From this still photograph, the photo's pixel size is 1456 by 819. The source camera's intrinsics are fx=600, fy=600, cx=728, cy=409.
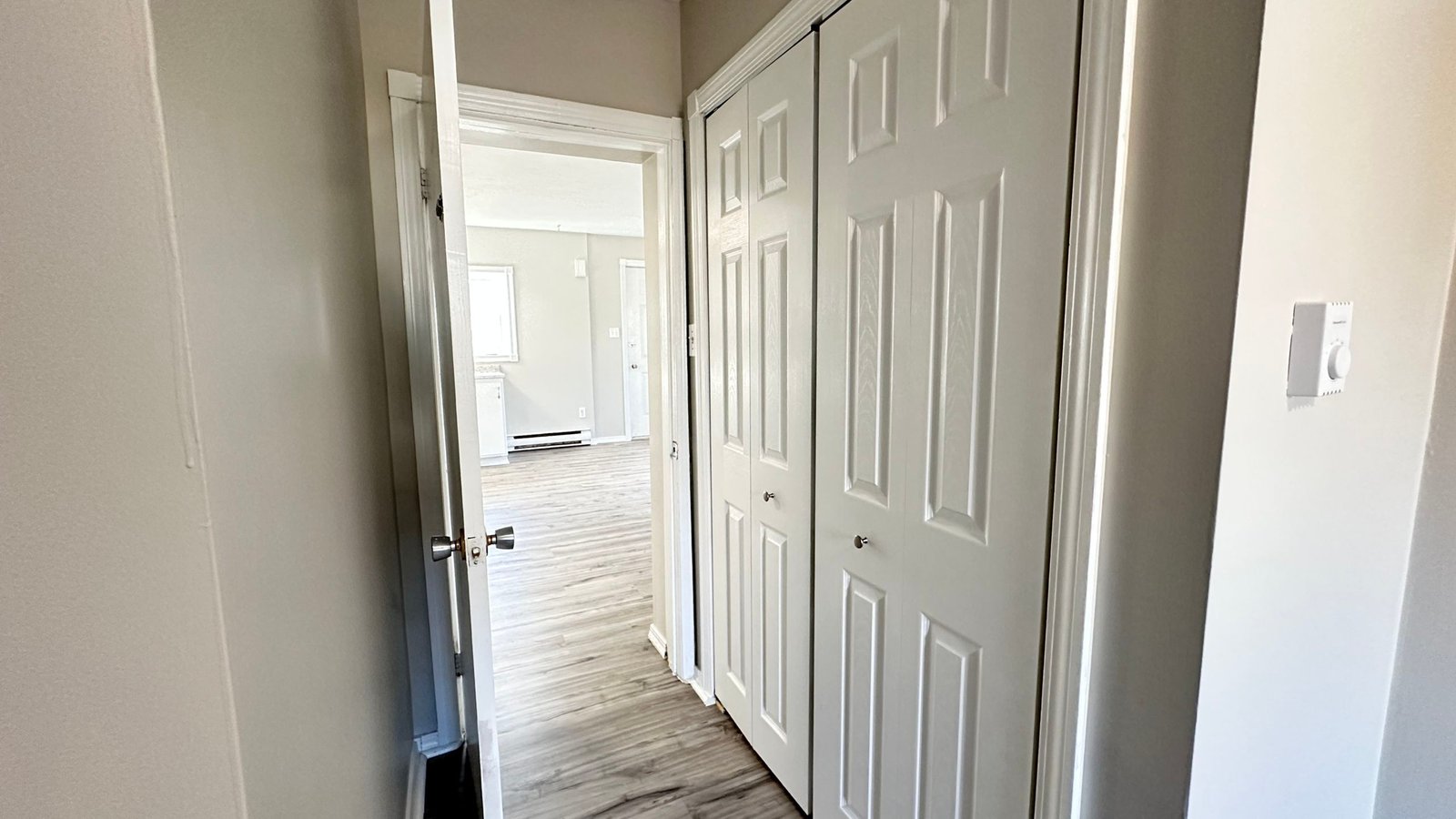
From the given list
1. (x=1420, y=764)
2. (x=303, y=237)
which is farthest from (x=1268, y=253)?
(x=303, y=237)

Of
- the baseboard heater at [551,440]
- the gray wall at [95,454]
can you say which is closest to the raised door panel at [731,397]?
the gray wall at [95,454]

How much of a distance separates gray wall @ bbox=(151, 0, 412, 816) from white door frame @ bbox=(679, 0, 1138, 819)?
92 cm

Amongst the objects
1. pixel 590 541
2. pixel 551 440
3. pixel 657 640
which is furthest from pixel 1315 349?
pixel 551 440

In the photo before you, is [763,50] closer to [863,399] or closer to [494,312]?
[863,399]

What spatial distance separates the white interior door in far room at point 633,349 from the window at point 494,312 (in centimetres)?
126

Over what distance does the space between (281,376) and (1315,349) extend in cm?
123

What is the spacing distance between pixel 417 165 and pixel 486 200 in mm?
3555

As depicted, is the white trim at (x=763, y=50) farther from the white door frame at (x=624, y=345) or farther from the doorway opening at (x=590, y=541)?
the white door frame at (x=624, y=345)

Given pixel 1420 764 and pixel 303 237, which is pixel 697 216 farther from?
pixel 1420 764

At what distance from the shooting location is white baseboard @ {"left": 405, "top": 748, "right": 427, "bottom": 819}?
165 cm

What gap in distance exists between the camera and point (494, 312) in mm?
6418

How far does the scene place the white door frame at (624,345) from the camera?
22.7 ft

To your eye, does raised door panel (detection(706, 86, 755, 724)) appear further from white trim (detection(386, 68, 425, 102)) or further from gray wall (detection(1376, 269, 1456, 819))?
gray wall (detection(1376, 269, 1456, 819))

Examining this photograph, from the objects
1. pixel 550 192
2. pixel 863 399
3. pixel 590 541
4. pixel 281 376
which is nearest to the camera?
pixel 281 376
